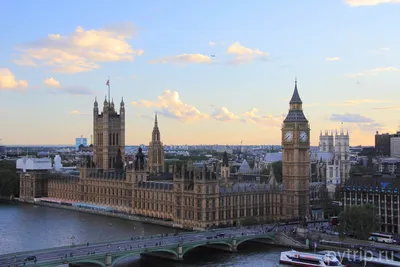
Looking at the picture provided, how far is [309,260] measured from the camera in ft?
271

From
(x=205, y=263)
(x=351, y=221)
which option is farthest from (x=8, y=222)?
(x=351, y=221)

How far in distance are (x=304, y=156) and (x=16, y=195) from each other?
322 ft

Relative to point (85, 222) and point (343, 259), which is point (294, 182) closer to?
point (343, 259)

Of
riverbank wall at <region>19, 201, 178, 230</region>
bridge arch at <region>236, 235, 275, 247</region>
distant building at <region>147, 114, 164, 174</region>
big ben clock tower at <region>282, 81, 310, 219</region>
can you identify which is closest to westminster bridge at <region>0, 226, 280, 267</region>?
bridge arch at <region>236, 235, 275, 247</region>

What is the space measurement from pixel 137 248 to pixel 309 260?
78.0 feet

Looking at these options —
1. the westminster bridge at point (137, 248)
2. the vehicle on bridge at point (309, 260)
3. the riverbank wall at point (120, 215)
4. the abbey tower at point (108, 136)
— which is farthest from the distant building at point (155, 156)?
the vehicle on bridge at point (309, 260)

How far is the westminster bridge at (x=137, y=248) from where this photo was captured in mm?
73375

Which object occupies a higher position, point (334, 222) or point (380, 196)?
point (380, 196)

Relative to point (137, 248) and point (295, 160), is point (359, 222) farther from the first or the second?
point (137, 248)

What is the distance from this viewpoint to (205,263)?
282 ft

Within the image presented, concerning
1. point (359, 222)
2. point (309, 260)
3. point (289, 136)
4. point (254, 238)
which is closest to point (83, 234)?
point (254, 238)

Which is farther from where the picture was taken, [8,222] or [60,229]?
[8,222]

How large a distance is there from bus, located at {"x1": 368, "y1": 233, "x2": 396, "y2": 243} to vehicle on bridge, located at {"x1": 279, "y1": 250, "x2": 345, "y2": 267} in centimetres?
1630

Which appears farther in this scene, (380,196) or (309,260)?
(380,196)
